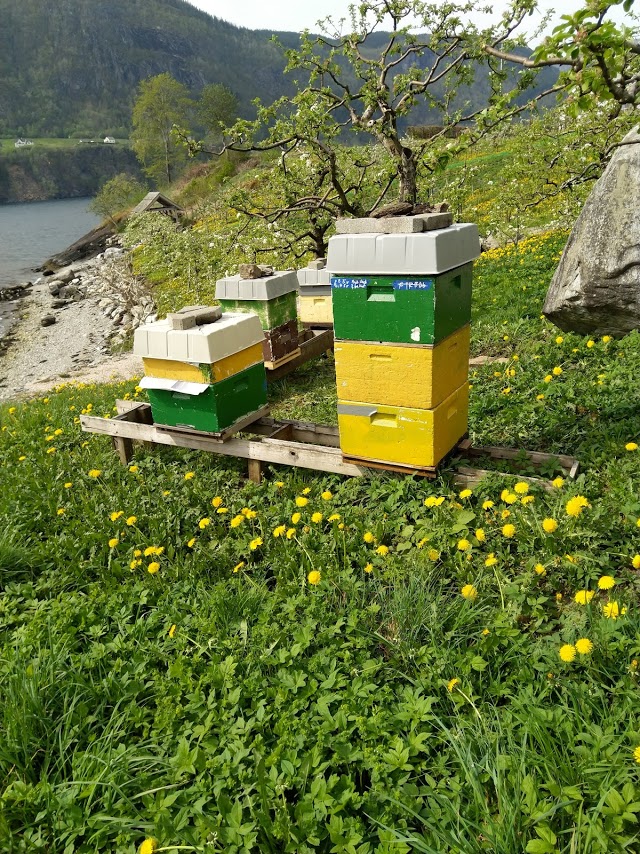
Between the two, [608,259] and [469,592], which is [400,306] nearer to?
[469,592]

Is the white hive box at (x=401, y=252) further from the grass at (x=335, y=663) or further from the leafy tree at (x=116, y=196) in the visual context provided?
the leafy tree at (x=116, y=196)

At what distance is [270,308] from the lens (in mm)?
6164

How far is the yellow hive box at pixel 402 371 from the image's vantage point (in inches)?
129

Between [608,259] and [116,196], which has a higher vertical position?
[116,196]

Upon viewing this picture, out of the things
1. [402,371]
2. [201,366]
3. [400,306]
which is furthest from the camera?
[201,366]

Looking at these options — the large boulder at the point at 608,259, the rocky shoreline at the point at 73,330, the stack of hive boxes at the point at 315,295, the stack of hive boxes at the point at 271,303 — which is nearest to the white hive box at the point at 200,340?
the stack of hive boxes at the point at 271,303

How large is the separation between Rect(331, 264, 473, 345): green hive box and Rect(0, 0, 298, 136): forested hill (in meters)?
177

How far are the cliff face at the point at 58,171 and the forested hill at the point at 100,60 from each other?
3105 centimetres

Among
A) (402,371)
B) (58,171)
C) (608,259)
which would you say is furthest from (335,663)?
(58,171)

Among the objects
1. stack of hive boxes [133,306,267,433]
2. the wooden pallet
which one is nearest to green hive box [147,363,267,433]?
stack of hive boxes [133,306,267,433]

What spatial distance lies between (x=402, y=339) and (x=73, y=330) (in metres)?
20.0

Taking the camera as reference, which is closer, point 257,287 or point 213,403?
point 213,403

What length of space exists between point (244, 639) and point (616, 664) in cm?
162

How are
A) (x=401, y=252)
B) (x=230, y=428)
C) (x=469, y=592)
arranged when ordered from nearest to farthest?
Result: (x=469, y=592)
(x=401, y=252)
(x=230, y=428)
